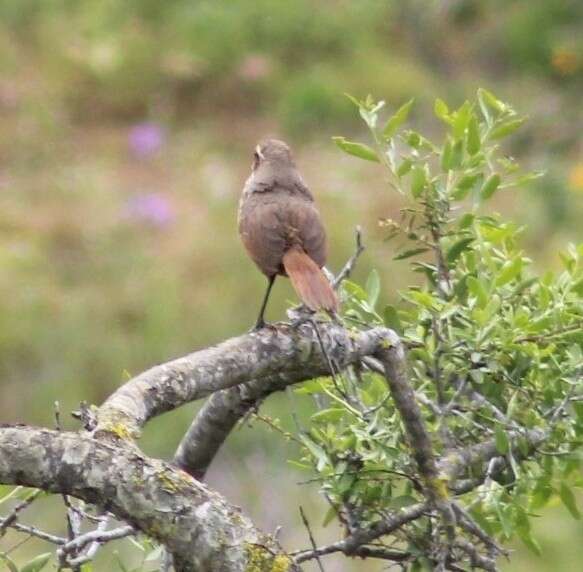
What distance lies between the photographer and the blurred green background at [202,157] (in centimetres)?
671

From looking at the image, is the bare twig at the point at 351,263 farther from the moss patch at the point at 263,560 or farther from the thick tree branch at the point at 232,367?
the moss patch at the point at 263,560

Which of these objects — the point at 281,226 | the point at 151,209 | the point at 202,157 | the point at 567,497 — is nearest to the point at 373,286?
the point at 567,497

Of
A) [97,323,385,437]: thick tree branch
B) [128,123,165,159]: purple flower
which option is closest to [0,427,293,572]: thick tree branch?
[97,323,385,437]: thick tree branch

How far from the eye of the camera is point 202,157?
830 cm

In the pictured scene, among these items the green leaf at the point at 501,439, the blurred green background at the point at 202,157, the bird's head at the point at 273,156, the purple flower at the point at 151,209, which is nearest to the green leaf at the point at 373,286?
the green leaf at the point at 501,439

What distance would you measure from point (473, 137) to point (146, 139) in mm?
6058

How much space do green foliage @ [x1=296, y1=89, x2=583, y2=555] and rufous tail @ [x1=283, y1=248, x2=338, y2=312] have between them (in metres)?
0.07

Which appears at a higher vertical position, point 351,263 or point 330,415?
point 351,263

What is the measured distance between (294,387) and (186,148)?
566cm

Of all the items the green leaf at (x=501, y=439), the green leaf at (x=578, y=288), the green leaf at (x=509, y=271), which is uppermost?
the green leaf at (x=509, y=271)

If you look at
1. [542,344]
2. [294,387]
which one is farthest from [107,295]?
[542,344]

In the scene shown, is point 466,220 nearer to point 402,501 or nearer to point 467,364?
point 467,364

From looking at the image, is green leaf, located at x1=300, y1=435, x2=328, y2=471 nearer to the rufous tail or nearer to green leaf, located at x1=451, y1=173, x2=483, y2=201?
the rufous tail

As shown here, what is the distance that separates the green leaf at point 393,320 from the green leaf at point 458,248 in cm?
13
